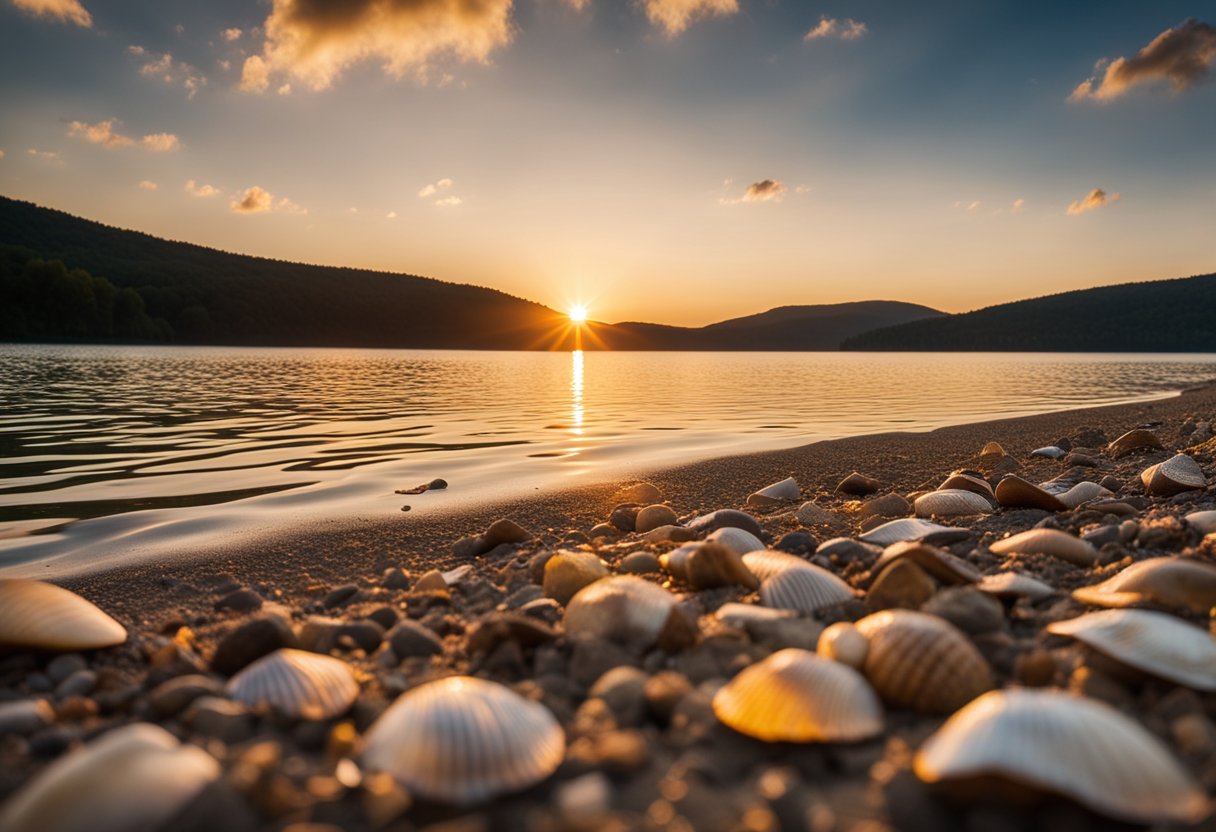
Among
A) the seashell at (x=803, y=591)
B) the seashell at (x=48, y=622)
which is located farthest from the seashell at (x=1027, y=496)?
the seashell at (x=48, y=622)

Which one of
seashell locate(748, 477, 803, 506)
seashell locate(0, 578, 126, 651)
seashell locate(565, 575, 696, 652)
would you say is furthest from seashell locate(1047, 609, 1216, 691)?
A: seashell locate(748, 477, 803, 506)

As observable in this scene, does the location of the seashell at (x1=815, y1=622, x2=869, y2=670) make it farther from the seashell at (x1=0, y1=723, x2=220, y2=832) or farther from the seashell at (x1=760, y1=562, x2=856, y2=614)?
the seashell at (x1=0, y1=723, x2=220, y2=832)

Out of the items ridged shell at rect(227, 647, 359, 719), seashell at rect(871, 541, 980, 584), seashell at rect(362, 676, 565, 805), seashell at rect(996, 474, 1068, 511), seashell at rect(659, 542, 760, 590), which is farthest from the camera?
seashell at rect(996, 474, 1068, 511)

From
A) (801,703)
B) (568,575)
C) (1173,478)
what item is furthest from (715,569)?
(1173,478)

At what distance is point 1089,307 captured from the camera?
115000mm

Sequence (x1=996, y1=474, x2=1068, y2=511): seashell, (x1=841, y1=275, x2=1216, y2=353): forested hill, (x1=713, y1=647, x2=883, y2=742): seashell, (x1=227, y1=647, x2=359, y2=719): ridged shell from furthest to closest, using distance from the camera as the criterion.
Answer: (x1=841, y1=275, x2=1216, y2=353): forested hill
(x1=996, y1=474, x2=1068, y2=511): seashell
(x1=227, y1=647, x2=359, y2=719): ridged shell
(x1=713, y1=647, x2=883, y2=742): seashell

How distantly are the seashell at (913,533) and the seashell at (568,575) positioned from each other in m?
1.86

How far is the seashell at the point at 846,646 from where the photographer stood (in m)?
2.18

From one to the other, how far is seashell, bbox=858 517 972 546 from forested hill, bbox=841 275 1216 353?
12880 cm

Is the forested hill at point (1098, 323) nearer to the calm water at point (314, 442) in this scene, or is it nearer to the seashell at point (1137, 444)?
the calm water at point (314, 442)

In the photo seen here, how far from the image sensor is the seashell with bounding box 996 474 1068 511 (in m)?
5.07

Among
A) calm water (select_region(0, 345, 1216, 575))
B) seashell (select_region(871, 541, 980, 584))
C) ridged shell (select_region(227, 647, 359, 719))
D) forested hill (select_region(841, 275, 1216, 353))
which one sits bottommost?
calm water (select_region(0, 345, 1216, 575))

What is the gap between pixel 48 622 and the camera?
262cm

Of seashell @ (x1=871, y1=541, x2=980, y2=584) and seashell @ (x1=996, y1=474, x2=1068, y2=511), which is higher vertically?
seashell @ (x1=871, y1=541, x2=980, y2=584)
